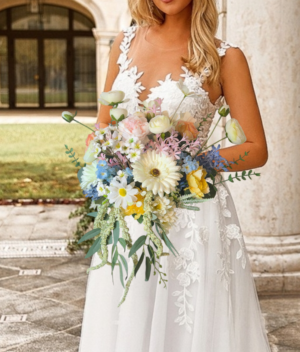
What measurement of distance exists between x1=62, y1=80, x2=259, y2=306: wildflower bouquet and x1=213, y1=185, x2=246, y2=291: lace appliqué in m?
0.39

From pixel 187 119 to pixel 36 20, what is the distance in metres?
24.0

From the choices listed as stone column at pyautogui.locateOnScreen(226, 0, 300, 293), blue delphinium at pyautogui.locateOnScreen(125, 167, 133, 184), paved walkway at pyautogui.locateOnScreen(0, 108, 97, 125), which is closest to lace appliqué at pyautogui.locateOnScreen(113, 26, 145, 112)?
blue delphinium at pyautogui.locateOnScreen(125, 167, 133, 184)

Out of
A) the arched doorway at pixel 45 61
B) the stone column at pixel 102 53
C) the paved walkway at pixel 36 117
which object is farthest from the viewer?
the arched doorway at pixel 45 61

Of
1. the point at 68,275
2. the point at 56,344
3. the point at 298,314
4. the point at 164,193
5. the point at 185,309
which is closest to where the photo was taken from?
the point at 164,193

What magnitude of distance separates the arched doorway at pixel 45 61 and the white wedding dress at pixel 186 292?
23226 mm

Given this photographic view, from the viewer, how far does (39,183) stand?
10.2 metres

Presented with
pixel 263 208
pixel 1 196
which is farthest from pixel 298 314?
pixel 1 196

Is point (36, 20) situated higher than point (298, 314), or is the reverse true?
point (36, 20)

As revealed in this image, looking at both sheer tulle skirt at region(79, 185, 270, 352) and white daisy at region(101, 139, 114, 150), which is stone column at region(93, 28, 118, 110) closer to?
sheer tulle skirt at region(79, 185, 270, 352)

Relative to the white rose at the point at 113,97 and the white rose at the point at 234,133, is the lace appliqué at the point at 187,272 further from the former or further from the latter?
the white rose at the point at 113,97

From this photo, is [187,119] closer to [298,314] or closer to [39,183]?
[298,314]

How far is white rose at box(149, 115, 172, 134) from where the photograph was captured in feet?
6.08

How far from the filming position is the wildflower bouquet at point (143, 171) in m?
1.86

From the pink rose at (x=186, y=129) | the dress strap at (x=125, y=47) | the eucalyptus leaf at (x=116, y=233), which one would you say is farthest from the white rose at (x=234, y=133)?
the dress strap at (x=125, y=47)
